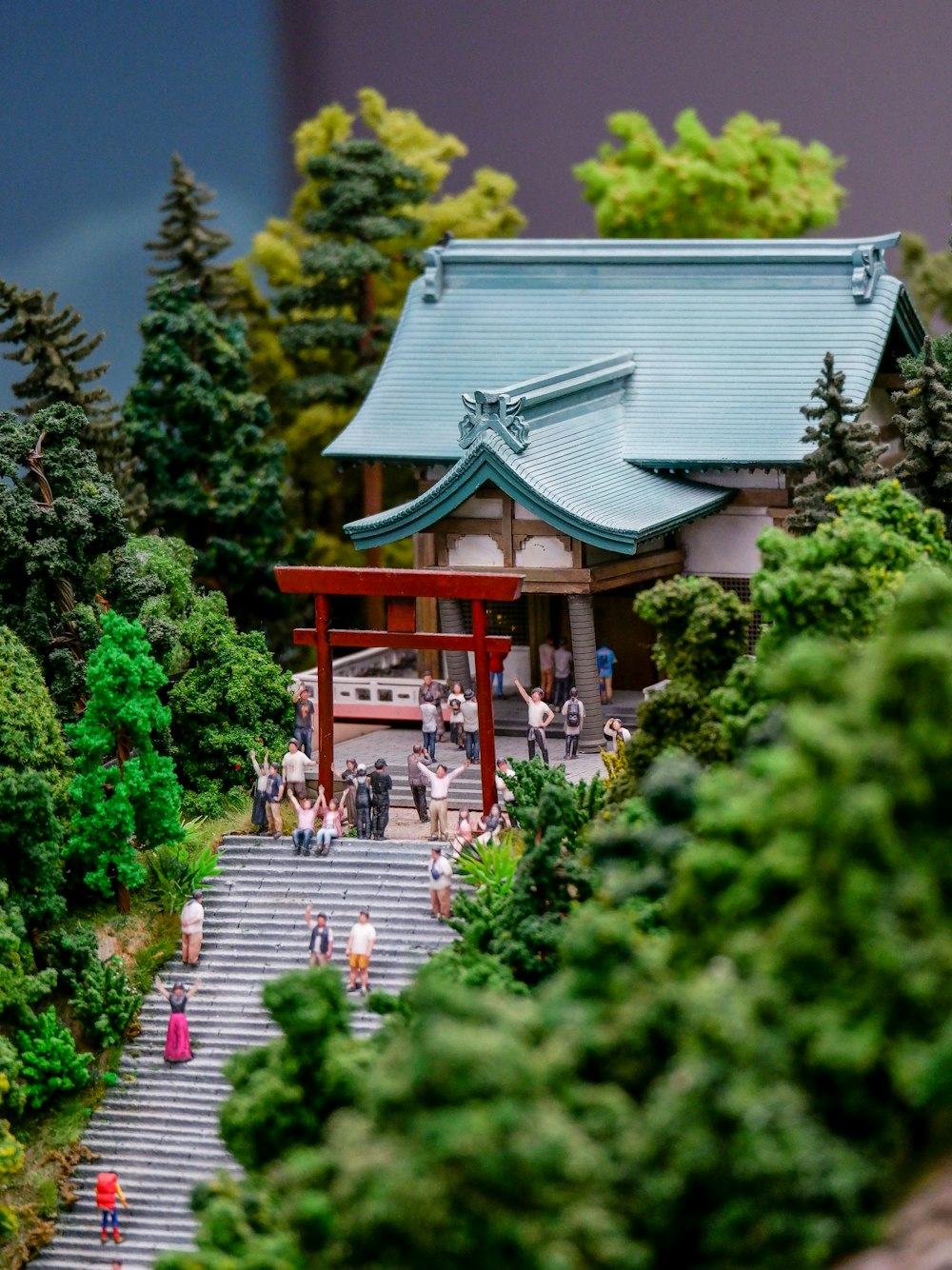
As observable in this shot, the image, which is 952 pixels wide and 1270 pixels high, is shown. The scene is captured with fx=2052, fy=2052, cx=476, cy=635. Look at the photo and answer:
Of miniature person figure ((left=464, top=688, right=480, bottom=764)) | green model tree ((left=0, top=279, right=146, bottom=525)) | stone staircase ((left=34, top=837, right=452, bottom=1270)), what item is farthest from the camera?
green model tree ((left=0, top=279, right=146, bottom=525))

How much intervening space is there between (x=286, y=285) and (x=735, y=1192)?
26762 mm

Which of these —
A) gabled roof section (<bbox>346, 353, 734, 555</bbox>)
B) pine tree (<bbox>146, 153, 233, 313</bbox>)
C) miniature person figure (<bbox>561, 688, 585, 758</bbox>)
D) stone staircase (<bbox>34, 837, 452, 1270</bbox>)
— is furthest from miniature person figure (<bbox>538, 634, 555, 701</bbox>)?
pine tree (<bbox>146, 153, 233, 313</bbox>)

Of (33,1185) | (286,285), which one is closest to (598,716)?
(33,1185)

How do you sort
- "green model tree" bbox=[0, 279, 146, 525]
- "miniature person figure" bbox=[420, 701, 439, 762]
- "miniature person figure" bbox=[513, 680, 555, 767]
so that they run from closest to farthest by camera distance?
"miniature person figure" bbox=[513, 680, 555, 767]
"miniature person figure" bbox=[420, 701, 439, 762]
"green model tree" bbox=[0, 279, 146, 525]

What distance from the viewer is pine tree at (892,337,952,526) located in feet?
93.8

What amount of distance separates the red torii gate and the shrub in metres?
5.48

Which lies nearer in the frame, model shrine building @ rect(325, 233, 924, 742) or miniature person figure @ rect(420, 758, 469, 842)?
miniature person figure @ rect(420, 758, 469, 842)

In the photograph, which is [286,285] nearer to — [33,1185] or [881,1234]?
[33,1185]

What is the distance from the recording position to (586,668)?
30.6m

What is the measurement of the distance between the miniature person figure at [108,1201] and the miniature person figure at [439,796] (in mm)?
6401

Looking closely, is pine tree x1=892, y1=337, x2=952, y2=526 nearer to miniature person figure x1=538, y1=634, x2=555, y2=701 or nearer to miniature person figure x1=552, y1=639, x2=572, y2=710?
miniature person figure x1=552, y1=639, x2=572, y2=710

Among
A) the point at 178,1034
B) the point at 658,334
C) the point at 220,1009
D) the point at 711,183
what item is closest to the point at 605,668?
the point at 658,334

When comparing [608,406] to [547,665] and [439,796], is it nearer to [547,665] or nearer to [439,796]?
[547,665]

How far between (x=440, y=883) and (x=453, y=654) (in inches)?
263
